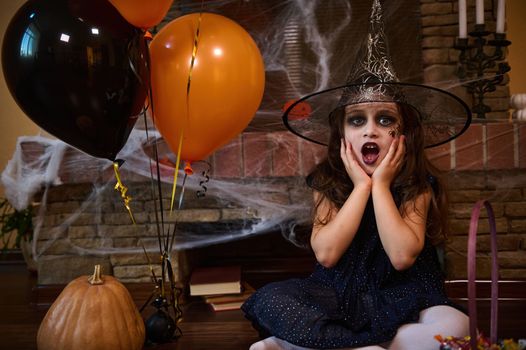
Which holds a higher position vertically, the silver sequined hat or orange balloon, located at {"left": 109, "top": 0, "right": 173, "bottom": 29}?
orange balloon, located at {"left": 109, "top": 0, "right": 173, "bottom": 29}

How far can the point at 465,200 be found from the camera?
176 cm

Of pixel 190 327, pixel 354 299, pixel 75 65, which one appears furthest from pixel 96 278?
pixel 354 299

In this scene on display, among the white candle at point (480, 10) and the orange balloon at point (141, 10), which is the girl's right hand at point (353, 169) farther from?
the white candle at point (480, 10)

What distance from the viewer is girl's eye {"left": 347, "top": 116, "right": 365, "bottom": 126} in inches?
47.5

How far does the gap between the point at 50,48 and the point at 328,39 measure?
4.45 ft

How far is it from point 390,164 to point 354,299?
1.13 ft

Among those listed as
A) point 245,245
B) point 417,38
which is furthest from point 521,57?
point 245,245

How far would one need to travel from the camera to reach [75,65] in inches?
40.2

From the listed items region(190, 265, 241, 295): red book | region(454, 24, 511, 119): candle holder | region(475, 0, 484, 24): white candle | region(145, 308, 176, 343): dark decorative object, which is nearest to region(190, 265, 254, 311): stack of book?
region(190, 265, 241, 295): red book

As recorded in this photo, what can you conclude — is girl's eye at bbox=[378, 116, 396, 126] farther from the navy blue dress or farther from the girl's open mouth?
the navy blue dress

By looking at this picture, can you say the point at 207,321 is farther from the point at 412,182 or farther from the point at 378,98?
the point at 378,98

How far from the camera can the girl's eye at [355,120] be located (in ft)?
3.96

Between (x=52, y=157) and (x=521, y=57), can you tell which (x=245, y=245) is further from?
(x=521, y=57)

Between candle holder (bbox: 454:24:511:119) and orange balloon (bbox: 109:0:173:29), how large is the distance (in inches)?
46.5
